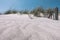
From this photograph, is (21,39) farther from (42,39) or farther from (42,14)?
(42,14)

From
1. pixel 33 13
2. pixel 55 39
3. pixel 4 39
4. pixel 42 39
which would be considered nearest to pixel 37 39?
pixel 42 39

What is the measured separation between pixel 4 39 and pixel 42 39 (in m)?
0.31

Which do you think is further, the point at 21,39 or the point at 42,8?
the point at 42,8

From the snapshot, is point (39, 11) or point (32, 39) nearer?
point (32, 39)

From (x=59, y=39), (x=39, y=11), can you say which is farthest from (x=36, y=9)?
(x=59, y=39)

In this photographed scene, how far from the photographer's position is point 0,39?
76cm

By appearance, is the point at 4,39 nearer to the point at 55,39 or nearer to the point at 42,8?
the point at 55,39

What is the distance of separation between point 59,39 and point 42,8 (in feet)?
19.8

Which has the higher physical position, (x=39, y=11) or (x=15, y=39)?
(x=15, y=39)

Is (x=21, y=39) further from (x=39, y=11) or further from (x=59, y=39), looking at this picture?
(x=39, y=11)

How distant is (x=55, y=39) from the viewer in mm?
846

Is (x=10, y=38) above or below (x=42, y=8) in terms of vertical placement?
above

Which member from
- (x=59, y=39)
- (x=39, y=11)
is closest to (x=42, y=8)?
(x=39, y=11)

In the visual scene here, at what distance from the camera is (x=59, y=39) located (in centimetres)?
85
